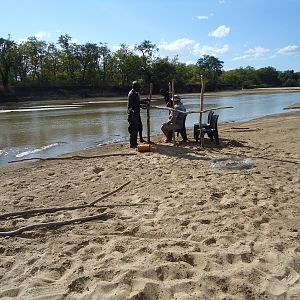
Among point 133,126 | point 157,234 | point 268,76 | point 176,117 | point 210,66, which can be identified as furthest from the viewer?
point 268,76

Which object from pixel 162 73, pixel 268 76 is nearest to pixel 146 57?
pixel 162 73

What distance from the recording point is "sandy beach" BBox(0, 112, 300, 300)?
11.4 ft

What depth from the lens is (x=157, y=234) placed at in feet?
15.2

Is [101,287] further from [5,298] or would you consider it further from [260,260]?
[260,260]

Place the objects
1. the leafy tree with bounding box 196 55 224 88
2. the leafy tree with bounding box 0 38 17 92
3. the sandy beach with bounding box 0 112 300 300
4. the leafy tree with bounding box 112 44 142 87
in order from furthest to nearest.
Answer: the leafy tree with bounding box 196 55 224 88 < the leafy tree with bounding box 112 44 142 87 < the leafy tree with bounding box 0 38 17 92 < the sandy beach with bounding box 0 112 300 300

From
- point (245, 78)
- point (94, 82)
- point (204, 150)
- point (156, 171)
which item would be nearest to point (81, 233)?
point (156, 171)

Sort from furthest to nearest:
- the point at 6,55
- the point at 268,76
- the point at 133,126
Result: the point at 268,76
the point at 6,55
the point at 133,126

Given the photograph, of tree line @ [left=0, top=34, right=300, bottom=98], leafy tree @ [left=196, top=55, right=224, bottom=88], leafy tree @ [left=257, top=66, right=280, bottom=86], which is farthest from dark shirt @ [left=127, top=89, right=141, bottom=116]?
leafy tree @ [left=257, top=66, right=280, bottom=86]

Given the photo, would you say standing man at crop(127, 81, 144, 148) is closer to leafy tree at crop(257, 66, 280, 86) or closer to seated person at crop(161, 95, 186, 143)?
seated person at crop(161, 95, 186, 143)

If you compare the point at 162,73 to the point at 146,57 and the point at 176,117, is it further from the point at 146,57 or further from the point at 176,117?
the point at 176,117

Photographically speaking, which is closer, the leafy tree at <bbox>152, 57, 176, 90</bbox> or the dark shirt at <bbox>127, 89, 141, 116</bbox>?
the dark shirt at <bbox>127, 89, 141, 116</bbox>

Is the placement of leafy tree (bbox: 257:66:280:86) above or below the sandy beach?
above

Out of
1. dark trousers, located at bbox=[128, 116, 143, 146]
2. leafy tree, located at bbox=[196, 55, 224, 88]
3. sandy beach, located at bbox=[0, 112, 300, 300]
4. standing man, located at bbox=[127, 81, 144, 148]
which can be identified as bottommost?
sandy beach, located at bbox=[0, 112, 300, 300]

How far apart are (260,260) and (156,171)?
4358 mm
